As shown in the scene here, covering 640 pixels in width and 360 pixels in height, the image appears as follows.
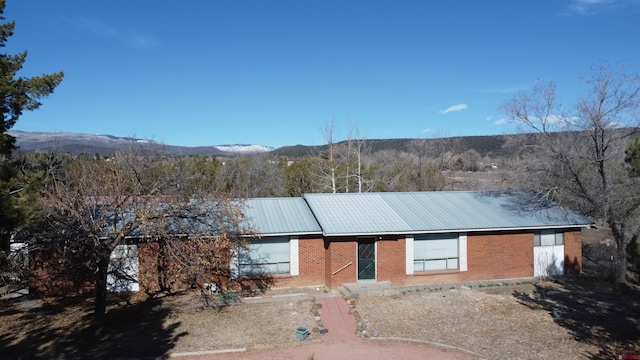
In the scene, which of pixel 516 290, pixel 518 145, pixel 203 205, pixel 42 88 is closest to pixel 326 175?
pixel 518 145

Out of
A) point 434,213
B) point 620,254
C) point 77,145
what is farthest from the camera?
point 77,145

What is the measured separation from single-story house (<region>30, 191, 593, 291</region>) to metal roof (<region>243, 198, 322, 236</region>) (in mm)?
42

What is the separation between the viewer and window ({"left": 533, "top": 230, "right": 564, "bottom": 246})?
20.1 metres

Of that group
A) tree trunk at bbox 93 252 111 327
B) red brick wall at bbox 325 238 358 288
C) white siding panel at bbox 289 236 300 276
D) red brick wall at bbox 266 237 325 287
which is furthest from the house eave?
tree trunk at bbox 93 252 111 327

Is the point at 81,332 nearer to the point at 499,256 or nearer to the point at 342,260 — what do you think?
the point at 342,260

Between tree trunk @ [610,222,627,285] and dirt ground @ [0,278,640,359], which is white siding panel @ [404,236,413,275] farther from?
tree trunk @ [610,222,627,285]

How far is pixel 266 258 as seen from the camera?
18281mm

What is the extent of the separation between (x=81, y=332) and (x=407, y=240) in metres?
12.1

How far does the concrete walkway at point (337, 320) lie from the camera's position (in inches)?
520

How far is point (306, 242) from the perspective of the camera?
18.5 meters

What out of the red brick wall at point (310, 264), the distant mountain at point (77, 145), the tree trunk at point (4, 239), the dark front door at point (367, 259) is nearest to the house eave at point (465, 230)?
the dark front door at point (367, 259)

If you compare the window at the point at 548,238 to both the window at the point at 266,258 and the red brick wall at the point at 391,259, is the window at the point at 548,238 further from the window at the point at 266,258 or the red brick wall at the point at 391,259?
the window at the point at 266,258

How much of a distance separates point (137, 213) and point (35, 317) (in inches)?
251

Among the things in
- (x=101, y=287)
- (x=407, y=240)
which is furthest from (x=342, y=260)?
(x=101, y=287)
